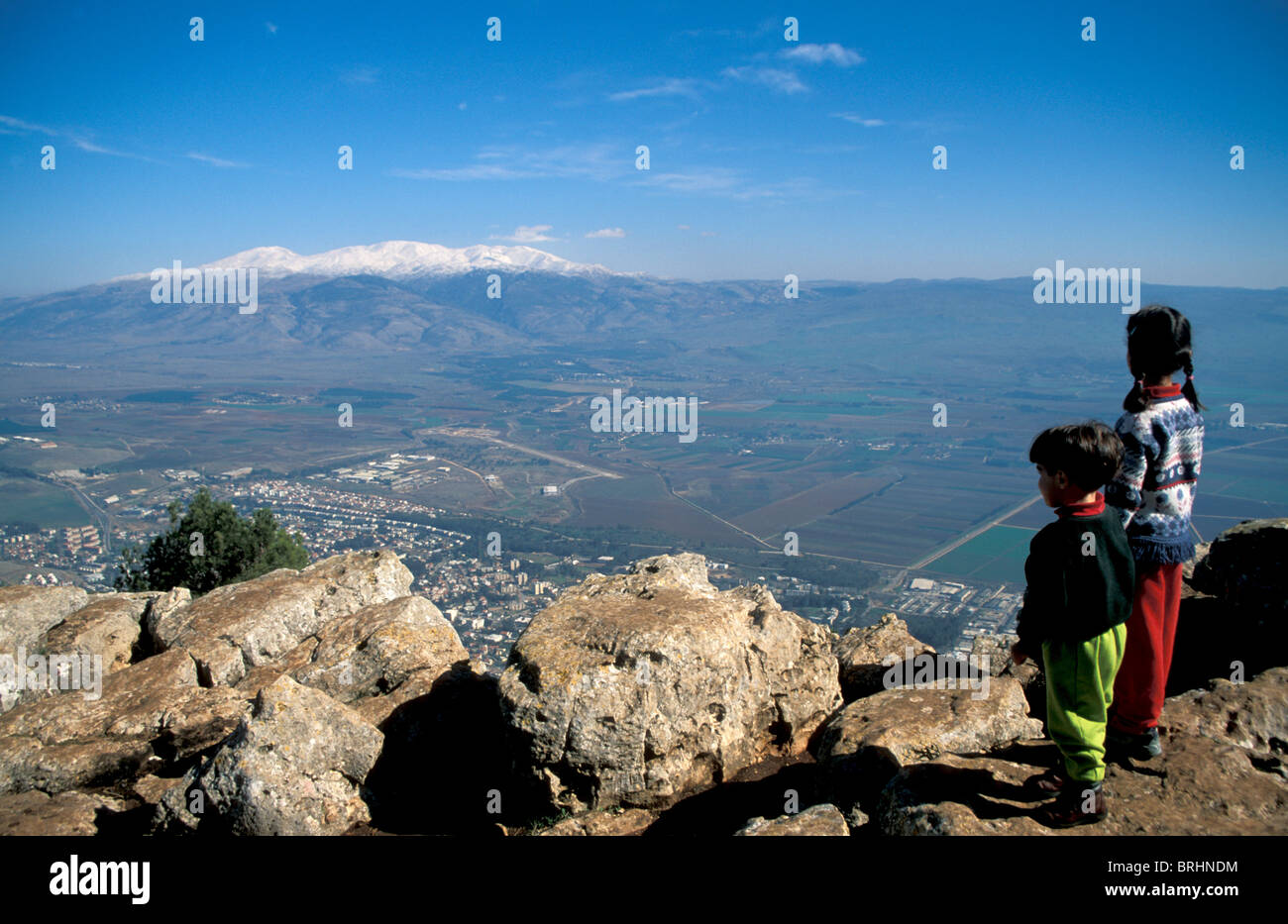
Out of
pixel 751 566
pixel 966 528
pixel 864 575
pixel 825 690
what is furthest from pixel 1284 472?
pixel 825 690

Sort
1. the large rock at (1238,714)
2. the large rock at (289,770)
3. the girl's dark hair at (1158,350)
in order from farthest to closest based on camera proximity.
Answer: the large rock at (289,770), the large rock at (1238,714), the girl's dark hair at (1158,350)

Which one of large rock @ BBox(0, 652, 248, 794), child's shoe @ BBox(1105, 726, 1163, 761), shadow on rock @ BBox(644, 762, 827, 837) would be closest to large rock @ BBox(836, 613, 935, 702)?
shadow on rock @ BBox(644, 762, 827, 837)

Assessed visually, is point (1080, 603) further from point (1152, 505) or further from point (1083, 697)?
point (1152, 505)

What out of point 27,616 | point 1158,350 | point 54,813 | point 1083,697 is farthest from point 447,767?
point 27,616

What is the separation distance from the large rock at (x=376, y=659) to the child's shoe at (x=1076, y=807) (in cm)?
764

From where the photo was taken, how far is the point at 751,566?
6775 centimetres

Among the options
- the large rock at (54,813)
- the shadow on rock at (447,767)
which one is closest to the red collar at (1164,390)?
the shadow on rock at (447,767)

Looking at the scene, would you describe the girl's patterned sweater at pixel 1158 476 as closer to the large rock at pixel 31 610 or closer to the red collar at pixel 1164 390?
the red collar at pixel 1164 390

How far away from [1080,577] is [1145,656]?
4.74ft

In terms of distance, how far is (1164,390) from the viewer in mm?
6395

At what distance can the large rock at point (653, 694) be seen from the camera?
7.68 m

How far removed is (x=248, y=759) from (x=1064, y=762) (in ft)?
26.6
